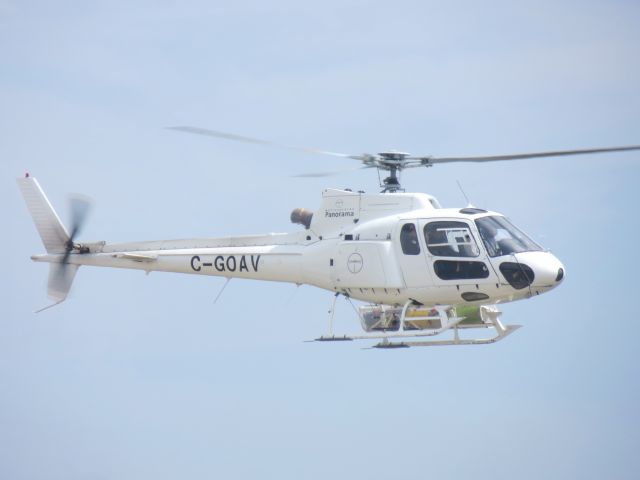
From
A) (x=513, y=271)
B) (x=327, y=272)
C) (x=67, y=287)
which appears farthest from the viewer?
(x=67, y=287)

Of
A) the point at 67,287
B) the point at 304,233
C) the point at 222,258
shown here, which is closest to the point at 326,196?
the point at 304,233

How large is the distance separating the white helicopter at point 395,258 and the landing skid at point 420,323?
0.8 inches

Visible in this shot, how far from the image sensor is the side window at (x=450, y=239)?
25625mm

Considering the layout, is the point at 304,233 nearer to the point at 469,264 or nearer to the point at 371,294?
the point at 371,294

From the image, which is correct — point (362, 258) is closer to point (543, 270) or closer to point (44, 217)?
point (543, 270)

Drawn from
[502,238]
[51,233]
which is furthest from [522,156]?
[51,233]

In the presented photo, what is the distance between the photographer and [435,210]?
26.5 meters

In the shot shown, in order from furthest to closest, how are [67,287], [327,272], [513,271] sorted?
[67,287], [327,272], [513,271]

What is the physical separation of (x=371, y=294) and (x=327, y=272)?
1076 millimetres

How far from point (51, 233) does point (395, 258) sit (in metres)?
8.32

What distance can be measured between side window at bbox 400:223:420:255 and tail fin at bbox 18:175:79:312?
25.4 ft

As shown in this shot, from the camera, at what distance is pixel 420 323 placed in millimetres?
26547

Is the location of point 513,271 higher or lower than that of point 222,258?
lower

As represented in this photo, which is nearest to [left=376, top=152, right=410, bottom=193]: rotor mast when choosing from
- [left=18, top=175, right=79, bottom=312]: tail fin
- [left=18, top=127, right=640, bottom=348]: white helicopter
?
[left=18, top=127, right=640, bottom=348]: white helicopter
